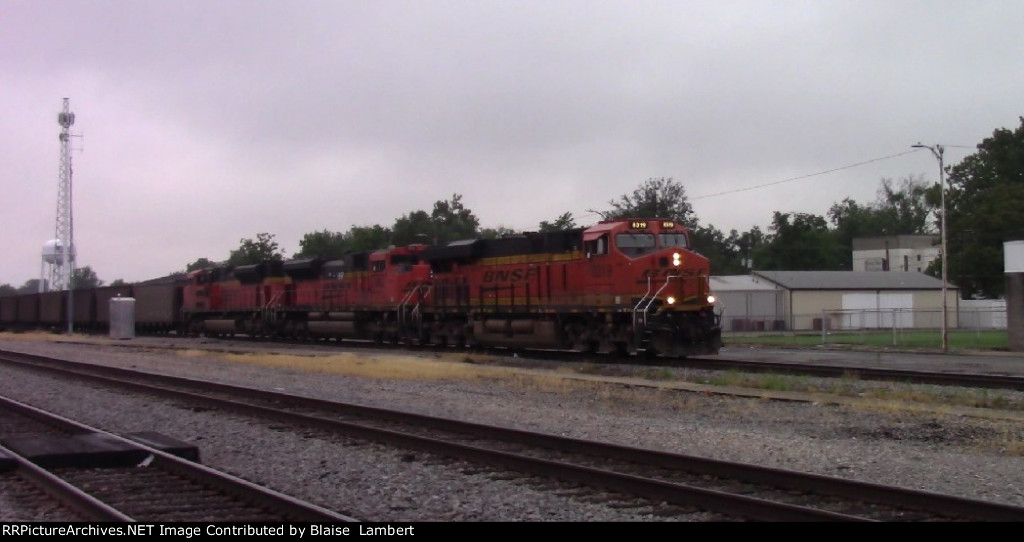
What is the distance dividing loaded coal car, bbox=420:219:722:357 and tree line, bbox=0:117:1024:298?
2352cm

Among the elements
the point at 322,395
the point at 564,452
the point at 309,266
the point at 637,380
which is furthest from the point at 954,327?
the point at 564,452

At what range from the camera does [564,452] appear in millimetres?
10688

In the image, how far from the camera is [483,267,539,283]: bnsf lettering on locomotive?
28.0 metres

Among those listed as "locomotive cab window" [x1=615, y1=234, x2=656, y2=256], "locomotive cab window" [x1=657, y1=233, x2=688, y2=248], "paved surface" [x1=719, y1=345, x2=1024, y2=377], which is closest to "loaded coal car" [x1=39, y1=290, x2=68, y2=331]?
"paved surface" [x1=719, y1=345, x2=1024, y2=377]

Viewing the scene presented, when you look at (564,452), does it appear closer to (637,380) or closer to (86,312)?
→ (637,380)

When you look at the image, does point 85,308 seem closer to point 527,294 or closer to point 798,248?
point 527,294

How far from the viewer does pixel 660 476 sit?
363 inches

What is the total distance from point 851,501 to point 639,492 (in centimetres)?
182

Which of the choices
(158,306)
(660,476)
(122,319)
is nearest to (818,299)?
(158,306)

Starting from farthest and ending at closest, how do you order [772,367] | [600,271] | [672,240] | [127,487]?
[672,240] → [600,271] → [772,367] → [127,487]

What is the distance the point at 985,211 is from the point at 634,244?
54849 millimetres

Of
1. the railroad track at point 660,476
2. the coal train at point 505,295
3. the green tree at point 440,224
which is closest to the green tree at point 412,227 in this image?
the green tree at point 440,224

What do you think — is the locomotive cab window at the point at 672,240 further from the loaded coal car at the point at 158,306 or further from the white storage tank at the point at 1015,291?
the loaded coal car at the point at 158,306

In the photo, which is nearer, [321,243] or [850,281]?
[850,281]
